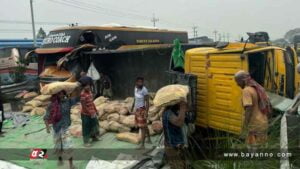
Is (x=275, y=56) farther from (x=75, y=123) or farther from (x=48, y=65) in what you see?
(x=48, y=65)

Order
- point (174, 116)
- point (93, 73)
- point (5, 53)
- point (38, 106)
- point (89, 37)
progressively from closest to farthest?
point (174, 116), point (38, 106), point (93, 73), point (89, 37), point (5, 53)

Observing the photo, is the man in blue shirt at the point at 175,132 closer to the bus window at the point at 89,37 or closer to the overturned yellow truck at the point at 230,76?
the overturned yellow truck at the point at 230,76

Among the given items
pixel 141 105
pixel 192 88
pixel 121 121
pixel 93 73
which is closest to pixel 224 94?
pixel 192 88

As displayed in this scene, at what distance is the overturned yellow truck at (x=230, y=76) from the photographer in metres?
6.52

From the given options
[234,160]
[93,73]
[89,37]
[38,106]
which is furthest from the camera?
[89,37]

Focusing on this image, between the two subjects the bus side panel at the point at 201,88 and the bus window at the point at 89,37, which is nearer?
the bus side panel at the point at 201,88

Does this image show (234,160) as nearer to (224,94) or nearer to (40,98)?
(224,94)

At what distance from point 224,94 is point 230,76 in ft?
1.04

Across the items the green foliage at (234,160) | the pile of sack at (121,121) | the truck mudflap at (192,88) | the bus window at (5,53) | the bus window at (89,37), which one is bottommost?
the pile of sack at (121,121)

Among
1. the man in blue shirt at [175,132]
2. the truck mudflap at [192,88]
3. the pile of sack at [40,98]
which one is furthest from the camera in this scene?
the truck mudflap at [192,88]

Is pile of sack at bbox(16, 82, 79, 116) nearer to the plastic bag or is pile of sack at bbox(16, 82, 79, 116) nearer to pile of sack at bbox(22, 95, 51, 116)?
pile of sack at bbox(22, 95, 51, 116)

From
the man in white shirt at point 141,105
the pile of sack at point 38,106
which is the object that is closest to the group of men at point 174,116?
the man in white shirt at point 141,105

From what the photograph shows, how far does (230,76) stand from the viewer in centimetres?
658

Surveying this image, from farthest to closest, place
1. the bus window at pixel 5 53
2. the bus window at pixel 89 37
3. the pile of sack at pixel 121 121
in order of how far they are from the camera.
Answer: the bus window at pixel 5 53, the bus window at pixel 89 37, the pile of sack at pixel 121 121
